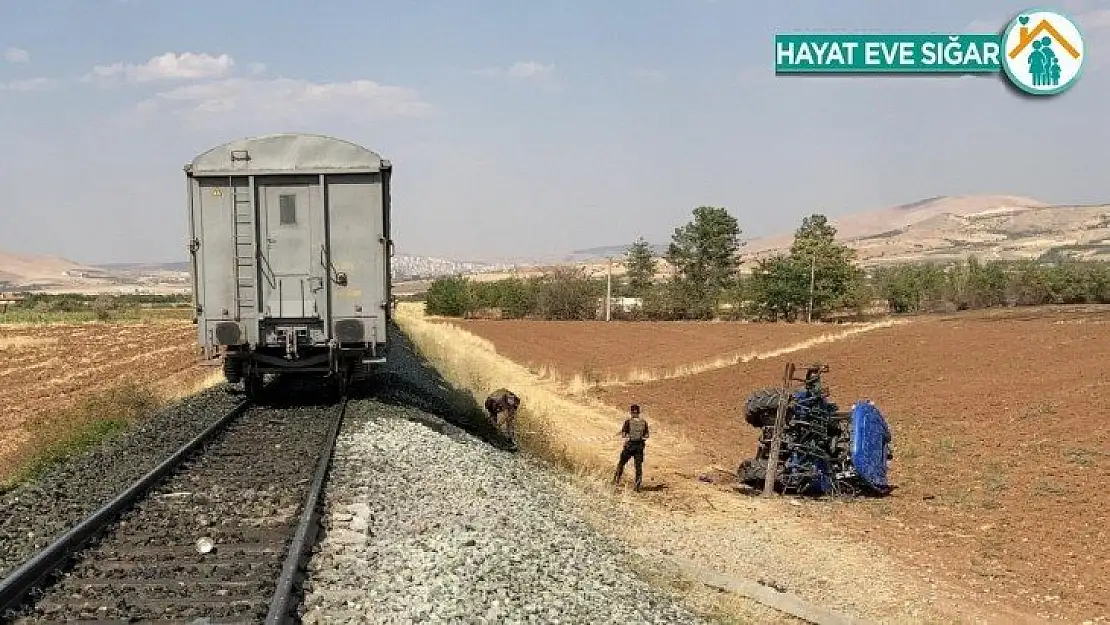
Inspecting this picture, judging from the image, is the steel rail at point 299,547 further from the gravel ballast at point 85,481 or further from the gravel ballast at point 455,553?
the gravel ballast at point 85,481

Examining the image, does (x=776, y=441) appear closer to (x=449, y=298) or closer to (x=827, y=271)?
(x=827, y=271)

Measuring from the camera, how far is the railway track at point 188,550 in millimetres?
6000

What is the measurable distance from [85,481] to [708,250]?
8959cm

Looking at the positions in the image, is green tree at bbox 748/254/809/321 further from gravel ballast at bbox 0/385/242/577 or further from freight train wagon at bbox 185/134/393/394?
gravel ballast at bbox 0/385/242/577

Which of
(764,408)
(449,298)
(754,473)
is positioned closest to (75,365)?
(754,473)

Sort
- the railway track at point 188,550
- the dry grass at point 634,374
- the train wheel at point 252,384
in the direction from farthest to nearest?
the dry grass at point 634,374 < the train wheel at point 252,384 < the railway track at point 188,550

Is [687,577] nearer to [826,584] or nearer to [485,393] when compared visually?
[826,584]

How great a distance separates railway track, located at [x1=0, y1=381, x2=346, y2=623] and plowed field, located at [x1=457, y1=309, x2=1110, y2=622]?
769 centimetres

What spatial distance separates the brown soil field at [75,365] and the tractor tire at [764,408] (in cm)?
1155

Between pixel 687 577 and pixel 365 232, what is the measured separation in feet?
26.8

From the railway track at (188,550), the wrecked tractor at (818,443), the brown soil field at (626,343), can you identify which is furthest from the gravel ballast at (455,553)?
the brown soil field at (626,343)

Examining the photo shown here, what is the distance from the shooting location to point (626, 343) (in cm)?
5344

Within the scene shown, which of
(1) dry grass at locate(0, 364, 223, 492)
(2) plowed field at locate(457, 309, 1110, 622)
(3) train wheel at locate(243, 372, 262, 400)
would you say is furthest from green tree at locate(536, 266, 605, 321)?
(3) train wheel at locate(243, 372, 262, 400)

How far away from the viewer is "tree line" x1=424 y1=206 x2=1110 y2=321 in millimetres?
78250
